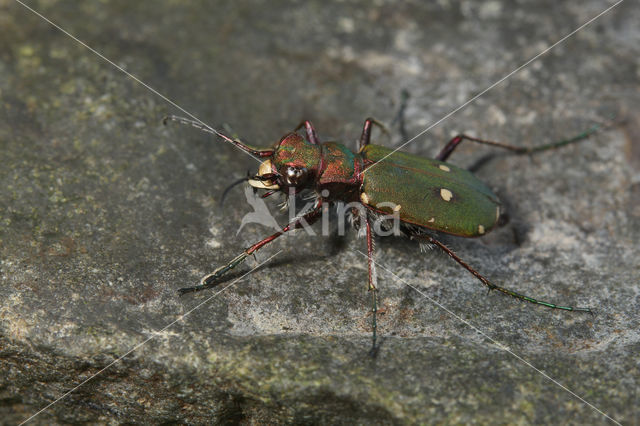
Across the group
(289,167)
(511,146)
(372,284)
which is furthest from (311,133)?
(511,146)

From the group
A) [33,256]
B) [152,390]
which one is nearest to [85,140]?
[33,256]

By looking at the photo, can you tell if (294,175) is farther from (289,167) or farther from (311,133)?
(311,133)

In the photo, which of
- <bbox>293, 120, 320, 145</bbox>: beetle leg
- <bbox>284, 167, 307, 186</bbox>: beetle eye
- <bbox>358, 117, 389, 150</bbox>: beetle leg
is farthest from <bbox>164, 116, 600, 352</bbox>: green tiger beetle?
<bbox>358, 117, 389, 150</bbox>: beetle leg

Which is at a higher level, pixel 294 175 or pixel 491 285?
pixel 294 175

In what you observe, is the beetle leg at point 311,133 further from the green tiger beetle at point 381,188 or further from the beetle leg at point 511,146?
the beetle leg at point 511,146

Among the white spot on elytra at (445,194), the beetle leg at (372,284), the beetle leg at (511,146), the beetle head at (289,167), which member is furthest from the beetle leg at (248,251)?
the beetle leg at (511,146)
